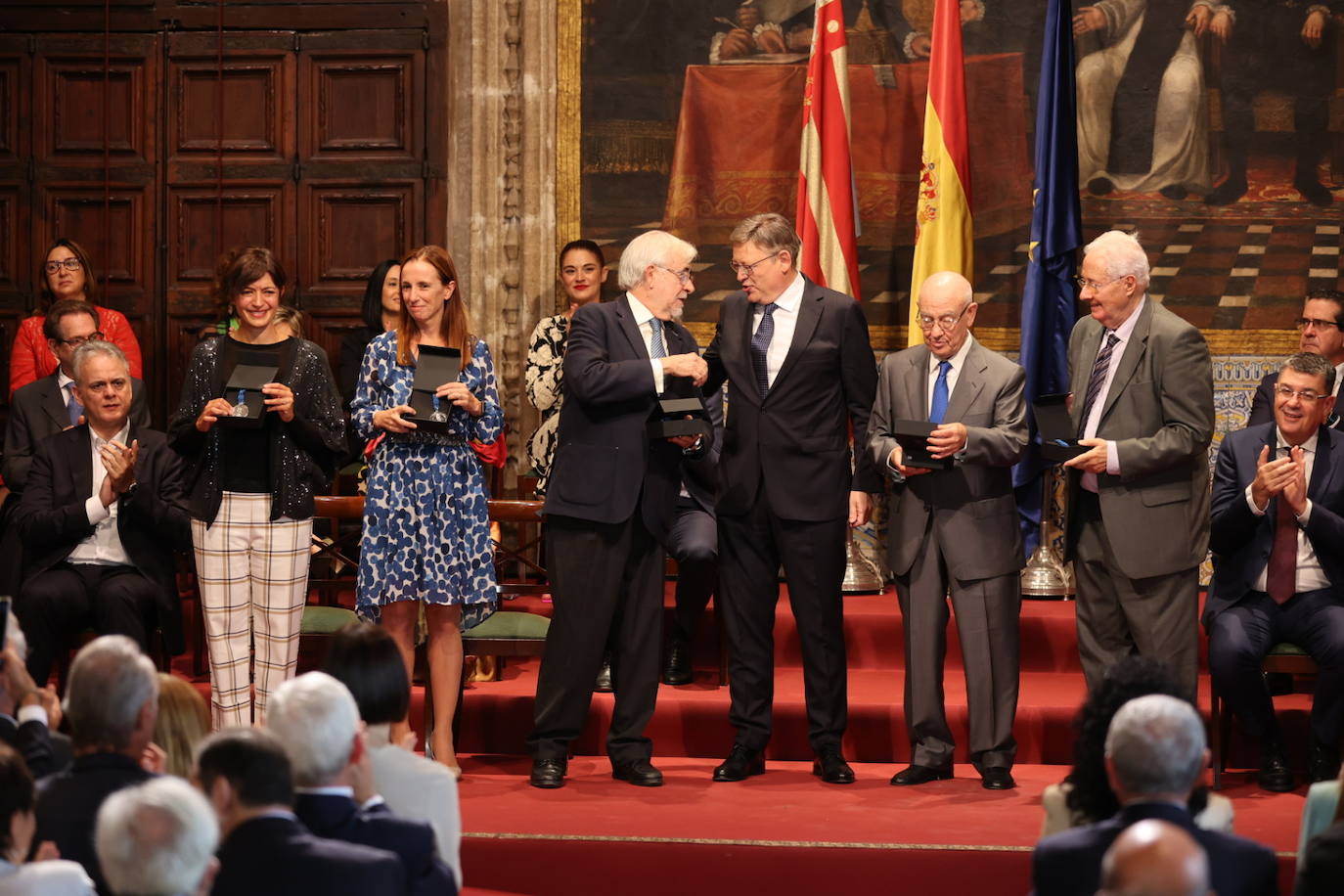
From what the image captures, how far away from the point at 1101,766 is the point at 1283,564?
2940mm

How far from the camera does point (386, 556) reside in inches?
229

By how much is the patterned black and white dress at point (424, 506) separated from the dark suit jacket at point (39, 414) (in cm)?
162

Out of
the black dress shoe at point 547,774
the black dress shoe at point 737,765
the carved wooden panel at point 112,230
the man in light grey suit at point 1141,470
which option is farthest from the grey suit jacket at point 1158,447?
the carved wooden panel at point 112,230

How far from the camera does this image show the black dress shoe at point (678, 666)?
275 inches

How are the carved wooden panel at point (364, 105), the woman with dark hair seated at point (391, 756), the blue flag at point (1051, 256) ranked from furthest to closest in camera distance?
the carved wooden panel at point (364, 105), the blue flag at point (1051, 256), the woman with dark hair seated at point (391, 756)

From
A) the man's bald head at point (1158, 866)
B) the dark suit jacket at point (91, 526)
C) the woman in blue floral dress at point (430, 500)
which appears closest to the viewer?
the man's bald head at point (1158, 866)

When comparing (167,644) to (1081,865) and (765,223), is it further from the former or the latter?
(1081,865)

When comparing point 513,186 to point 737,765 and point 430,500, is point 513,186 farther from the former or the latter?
point 737,765

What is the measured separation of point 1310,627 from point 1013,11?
382 centimetres

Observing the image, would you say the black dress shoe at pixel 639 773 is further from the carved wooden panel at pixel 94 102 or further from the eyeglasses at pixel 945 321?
the carved wooden panel at pixel 94 102

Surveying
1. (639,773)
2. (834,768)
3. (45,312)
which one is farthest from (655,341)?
(45,312)

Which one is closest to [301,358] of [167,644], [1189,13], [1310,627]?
[167,644]

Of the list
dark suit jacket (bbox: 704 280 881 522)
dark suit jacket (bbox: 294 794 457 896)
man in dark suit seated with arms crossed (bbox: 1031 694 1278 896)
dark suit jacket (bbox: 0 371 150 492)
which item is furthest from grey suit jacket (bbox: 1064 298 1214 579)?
dark suit jacket (bbox: 0 371 150 492)

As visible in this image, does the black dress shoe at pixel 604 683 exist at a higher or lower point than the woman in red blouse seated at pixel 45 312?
lower
